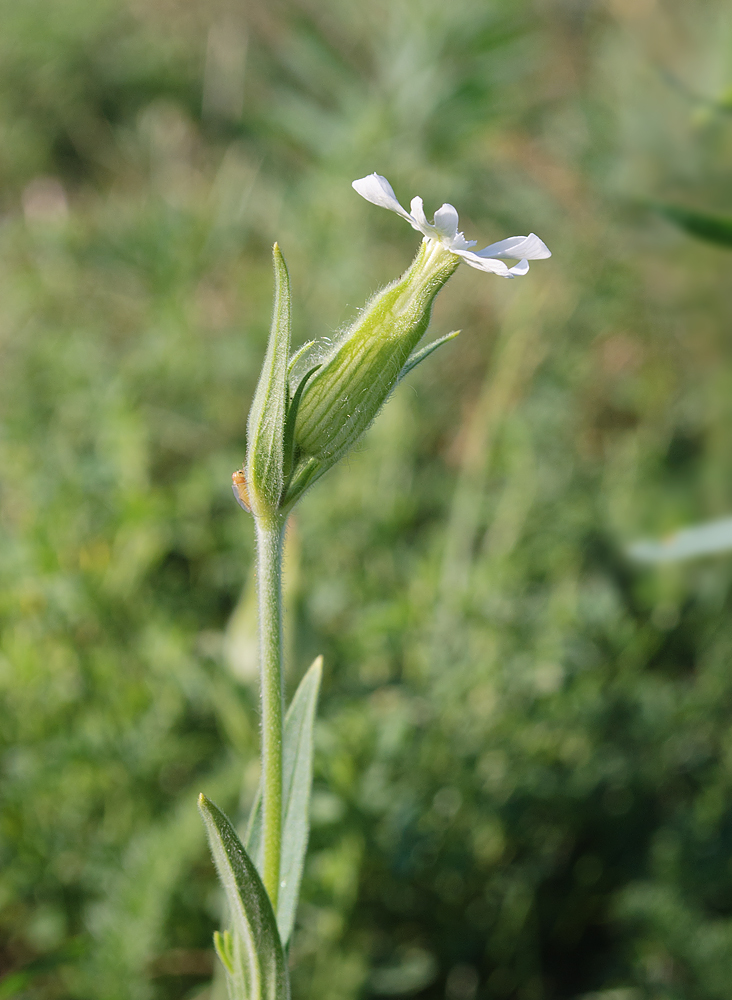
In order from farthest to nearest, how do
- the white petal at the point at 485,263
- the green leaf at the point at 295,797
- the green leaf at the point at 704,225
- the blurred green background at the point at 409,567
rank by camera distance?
1. the blurred green background at the point at 409,567
2. the green leaf at the point at 704,225
3. the green leaf at the point at 295,797
4. the white petal at the point at 485,263

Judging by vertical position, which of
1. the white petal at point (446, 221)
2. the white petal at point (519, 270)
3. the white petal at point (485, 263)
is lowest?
the white petal at point (519, 270)

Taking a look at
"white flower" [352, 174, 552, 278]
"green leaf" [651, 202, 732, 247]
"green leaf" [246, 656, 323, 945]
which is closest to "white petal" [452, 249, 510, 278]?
"white flower" [352, 174, 552, 278]

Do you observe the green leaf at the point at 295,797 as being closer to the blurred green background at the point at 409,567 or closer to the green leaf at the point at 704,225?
the blurred green background at the point at 409,567

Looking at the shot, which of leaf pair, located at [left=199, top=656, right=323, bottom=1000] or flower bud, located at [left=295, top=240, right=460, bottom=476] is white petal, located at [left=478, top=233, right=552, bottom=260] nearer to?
flower bud, located at [left=295, top=240, right=460, bottom=476]

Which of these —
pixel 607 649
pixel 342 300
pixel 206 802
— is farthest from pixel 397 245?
pixel 206 802

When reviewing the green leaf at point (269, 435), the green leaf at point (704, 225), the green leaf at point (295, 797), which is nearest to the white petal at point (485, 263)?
the green leaf at point (269, 435)

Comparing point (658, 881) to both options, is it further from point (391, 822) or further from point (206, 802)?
point (206, 802)
